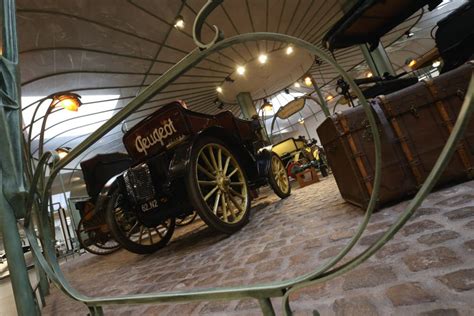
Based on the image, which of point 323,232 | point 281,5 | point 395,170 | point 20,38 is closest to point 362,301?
point 323,232

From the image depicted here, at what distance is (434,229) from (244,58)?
9.40m

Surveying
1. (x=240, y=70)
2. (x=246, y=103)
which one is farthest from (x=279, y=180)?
(x=246, y=103)

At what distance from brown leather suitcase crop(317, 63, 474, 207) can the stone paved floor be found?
162 mm

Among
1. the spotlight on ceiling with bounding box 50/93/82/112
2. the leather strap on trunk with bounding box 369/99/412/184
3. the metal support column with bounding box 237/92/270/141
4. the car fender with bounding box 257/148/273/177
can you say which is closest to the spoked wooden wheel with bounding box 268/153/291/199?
the car fender with bounding box 257/148/273/177

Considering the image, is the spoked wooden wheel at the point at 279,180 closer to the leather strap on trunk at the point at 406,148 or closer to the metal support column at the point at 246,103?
the leather strap on trunk at the point at 406,148

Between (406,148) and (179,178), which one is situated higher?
(179,178)

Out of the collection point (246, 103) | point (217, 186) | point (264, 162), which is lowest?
point (217, 186)

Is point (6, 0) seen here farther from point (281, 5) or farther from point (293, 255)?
point (281, 5)

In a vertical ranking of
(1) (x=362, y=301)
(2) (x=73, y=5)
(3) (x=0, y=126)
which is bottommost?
(1) (x=362, y=301)

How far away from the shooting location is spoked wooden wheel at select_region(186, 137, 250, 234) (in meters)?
2.42

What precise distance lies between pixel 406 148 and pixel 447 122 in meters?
0.32

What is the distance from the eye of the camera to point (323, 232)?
1.69 m

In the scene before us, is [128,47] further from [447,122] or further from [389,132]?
[447,122]

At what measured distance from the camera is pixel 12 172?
3.08 feet
